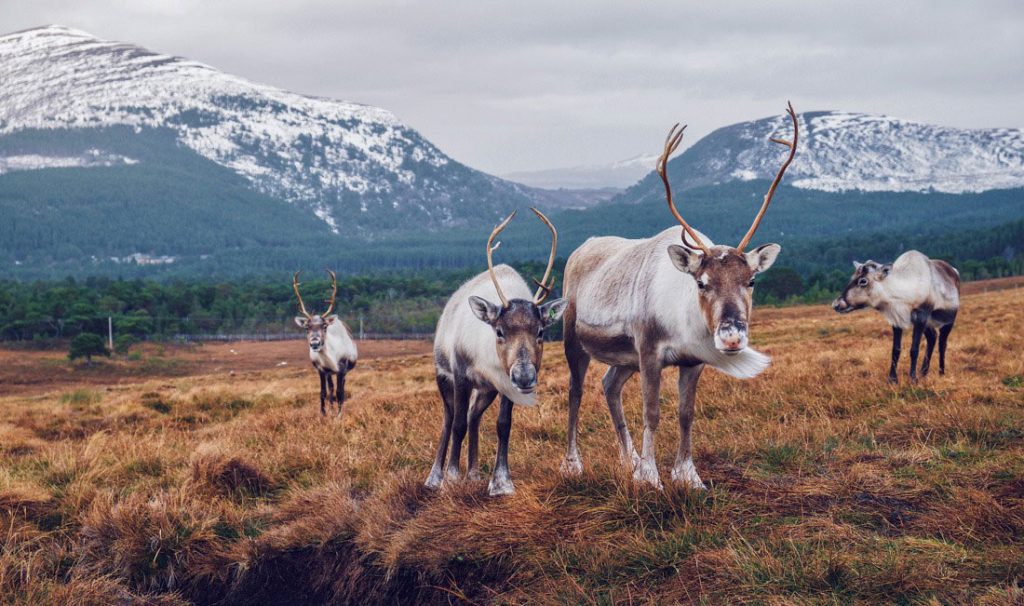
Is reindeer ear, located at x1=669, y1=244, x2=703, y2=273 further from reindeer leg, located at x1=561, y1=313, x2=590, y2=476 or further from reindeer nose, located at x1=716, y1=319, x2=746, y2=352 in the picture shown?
reindeer leg, located at x1=561, y1=313, x2=590, y2=476

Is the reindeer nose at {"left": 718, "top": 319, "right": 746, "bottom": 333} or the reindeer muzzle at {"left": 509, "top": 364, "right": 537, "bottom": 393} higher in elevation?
the reindeer nose at {"left": 718, "top": 319, "right": 746, "bottom": 333}

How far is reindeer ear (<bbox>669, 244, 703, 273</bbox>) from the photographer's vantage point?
253 inches

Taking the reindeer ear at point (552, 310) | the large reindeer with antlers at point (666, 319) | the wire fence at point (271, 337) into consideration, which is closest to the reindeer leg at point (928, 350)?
the large reindeer with antlers at point (666, 319)

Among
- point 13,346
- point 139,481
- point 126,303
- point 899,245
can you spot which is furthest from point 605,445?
point 899,245

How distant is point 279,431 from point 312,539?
5.11 metres

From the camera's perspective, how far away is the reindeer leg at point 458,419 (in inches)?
310

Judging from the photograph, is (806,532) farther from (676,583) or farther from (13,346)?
(13,346)

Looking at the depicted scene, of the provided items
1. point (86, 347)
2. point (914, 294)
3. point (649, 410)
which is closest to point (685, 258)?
point (649, 410)

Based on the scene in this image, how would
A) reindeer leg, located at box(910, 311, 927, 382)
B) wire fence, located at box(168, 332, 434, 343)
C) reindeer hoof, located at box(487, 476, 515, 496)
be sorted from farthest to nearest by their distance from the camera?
wire fence, located at box(168, 332, 434, 343), reindeer leg, located at box(910, 311, 927, 382), reindeer hoof, located at box(487, 476, 515, 496)

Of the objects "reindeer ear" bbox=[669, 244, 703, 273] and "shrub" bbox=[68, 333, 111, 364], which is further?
"shrub" bbox=[68, 333, 111, 364]

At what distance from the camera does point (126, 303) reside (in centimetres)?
9238

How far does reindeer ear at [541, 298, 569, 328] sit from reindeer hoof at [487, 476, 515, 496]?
4.90 feet

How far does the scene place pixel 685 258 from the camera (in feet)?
21.3

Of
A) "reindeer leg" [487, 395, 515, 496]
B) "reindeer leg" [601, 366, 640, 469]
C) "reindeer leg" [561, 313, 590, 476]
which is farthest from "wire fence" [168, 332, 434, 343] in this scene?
"reindeer leg" [487, 395, 515, 496]
